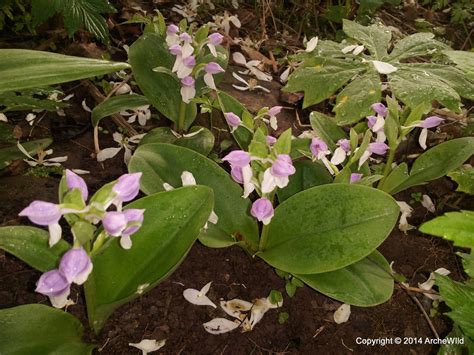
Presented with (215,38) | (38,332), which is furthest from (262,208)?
(215,38)

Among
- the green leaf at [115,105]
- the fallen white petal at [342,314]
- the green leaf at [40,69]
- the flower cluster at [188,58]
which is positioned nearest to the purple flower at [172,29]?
the flower cluster at [188,58]

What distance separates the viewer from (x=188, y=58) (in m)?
1.09

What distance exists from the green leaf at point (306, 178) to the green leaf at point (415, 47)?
1.28ft

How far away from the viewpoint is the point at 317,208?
0.89m

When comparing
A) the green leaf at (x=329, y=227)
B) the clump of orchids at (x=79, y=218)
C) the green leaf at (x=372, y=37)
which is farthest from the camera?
the green leaf at (x=372, y=37)

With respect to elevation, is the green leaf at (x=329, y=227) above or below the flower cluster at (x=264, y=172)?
below

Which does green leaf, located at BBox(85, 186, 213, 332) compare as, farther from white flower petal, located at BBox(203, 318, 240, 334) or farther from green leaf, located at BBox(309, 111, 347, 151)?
green leaf, located at BBox(309, 111, 347, 151)

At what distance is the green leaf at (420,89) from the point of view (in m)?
1.03

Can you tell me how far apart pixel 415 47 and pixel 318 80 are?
1.00 feet

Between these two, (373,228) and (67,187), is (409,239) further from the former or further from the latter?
(67,187)

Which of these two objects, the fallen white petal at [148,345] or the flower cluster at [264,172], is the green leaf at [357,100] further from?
the fallen white petal at [148,345]

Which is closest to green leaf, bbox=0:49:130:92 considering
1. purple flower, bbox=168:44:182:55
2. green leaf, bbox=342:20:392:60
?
purple flower, bbox=168:44:182:55

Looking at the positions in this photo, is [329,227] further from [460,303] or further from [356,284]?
[460,303]

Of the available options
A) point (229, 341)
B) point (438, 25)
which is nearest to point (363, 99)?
point (229, 341)
